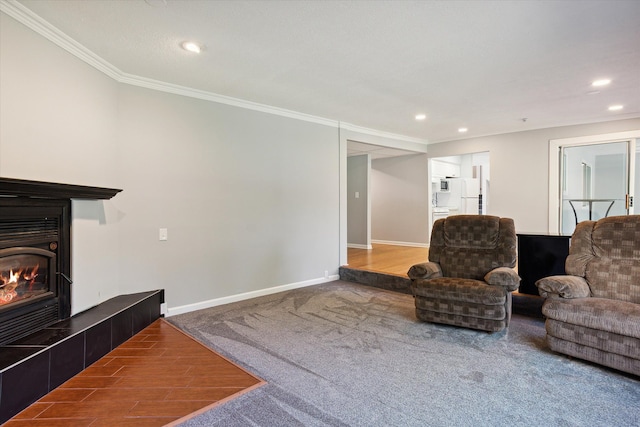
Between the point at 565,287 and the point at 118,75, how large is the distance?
434 cm

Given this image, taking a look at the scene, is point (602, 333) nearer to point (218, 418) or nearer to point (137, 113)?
point (218, 418)

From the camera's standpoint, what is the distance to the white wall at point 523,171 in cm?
565

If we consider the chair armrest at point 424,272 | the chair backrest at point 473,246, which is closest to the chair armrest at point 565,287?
the chair backrest at point 473,246

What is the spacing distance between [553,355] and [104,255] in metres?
3.92

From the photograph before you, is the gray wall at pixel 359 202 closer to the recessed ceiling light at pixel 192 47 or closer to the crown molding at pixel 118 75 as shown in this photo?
the crown molding at pixel 118 75

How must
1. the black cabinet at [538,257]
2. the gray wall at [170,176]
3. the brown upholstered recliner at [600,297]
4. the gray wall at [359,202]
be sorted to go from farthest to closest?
the gray wall at [359,202] → the black cabinet at [538,257] → the gray wall at [170,176] → the brown upholstered recliner at [600,297]

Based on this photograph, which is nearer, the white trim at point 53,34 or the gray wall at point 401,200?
the white trim at point 53,34

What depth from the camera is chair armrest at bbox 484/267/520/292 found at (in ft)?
9.89

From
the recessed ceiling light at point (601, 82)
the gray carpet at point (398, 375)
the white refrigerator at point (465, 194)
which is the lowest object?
the gray carpet at point (398, 375)

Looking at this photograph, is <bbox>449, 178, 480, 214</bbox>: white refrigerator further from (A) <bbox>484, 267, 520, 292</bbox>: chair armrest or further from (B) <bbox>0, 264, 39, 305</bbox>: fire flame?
(B) <bbox>0, 264, 39, 305</bbox>: fire flame

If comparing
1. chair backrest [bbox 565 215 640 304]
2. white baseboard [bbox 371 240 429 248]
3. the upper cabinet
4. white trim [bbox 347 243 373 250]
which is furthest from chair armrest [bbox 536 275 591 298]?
the upper cabinet

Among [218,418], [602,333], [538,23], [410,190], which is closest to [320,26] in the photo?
[538,23]

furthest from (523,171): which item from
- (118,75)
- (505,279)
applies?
(118,75)

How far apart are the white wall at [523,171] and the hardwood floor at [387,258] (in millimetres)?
1731
